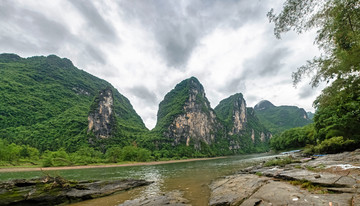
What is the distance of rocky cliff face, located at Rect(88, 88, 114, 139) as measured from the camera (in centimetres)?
10169

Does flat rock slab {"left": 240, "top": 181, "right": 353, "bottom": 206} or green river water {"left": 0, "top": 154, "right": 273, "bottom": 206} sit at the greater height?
flat rock slab {"left": 240, "top": 181, "right": 353, "bottom": 206}

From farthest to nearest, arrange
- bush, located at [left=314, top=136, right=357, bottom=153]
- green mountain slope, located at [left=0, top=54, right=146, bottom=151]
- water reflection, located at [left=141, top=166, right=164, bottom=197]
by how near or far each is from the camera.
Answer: green mountain slope, located at [left=0, top=54, right=146, bottom=151], bush, located at [left=314, top=136, right=357, bottom=153], water reflection, located at [left=141, top=166, right=164, bottom=197]

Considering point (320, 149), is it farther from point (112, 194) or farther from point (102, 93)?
point (102, 93)

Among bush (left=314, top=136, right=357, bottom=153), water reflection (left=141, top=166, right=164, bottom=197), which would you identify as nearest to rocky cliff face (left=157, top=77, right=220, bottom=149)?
water reflection (left=141, top=166, right=164, bottom=197)

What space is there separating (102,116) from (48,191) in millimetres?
108985

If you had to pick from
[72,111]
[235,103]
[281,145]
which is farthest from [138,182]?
[235,103]

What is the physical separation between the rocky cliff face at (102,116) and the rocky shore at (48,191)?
9885 cm

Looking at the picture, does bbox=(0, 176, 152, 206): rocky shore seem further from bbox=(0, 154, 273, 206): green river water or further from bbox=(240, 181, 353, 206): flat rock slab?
bbox=(240, 181, 353, 206): flat rock slab

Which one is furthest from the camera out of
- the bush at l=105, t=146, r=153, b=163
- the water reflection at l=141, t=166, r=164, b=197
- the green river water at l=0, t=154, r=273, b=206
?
the bush at l=105, t=146, r=153, b=163

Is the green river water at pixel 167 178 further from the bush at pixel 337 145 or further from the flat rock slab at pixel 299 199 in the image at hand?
the bush at pixel 337 145

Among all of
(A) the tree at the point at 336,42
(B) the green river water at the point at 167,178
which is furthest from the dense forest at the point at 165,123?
(B) the green river water at the point at 167,178

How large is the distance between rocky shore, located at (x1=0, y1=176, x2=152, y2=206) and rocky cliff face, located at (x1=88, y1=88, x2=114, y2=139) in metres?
98.8

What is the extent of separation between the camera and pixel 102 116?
109 metres

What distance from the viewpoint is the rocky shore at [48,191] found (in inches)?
383
